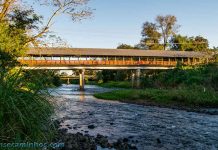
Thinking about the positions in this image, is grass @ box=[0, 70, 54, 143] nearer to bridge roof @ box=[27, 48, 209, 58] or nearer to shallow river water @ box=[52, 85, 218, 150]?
shallow river water @ box=[52, 85, 218, 150]

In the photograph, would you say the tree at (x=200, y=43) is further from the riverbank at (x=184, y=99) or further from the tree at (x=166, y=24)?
the riverbank at (x=184, y=99)

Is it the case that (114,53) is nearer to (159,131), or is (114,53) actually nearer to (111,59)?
(111,59)

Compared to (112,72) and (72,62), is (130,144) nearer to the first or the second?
(72,62)

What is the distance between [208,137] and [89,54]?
46862mm

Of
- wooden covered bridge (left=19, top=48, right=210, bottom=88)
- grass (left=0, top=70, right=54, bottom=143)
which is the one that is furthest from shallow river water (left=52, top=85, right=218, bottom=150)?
wooden covered bridge (left=19, top=48, right=210, bottom=88)

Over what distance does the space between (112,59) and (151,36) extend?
26403mm

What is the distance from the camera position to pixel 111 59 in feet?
213

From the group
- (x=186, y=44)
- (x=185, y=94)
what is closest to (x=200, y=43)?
(x=186, y=44)

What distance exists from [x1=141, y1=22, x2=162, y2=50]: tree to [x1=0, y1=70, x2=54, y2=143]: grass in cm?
7986

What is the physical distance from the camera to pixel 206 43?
9338cm

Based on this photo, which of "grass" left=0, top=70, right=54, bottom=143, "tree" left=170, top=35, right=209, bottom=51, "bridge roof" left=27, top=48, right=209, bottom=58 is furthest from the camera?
"tree" left=170, top=35, right=209, bottom=51

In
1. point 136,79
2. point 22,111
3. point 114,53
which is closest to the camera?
point 22,111

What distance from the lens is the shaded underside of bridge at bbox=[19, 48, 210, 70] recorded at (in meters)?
55.5

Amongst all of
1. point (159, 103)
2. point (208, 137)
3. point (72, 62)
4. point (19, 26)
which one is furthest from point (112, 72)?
point (208, 137)
